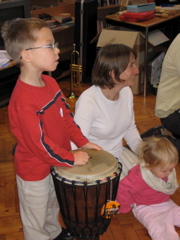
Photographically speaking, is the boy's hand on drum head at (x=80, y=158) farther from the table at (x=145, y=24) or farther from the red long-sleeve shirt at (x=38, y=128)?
the table at (x=145, y=24)

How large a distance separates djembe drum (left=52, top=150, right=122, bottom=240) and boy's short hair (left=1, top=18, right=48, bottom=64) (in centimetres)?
54

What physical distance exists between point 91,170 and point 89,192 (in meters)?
0.10

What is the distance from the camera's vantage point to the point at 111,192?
1607mm

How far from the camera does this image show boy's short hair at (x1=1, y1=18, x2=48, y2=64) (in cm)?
146

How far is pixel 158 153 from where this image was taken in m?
1.91

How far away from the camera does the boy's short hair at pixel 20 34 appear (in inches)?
57.4

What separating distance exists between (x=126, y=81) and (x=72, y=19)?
8.29ft

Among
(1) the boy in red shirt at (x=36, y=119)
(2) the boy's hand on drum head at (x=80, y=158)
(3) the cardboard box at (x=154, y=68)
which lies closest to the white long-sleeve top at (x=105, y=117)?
(1) the boy in red shirt at (x=36, y=119)

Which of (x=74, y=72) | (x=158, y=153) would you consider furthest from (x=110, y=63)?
(x=74, y=72)

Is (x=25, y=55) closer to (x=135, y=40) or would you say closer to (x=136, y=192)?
(x=136, y=192)

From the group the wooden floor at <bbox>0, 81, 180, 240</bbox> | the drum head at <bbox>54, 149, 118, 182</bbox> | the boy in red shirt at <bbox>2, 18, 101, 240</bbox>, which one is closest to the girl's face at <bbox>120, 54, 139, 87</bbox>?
the boy in red shirt at <bbox>2, 18, 101, 240</bbox>

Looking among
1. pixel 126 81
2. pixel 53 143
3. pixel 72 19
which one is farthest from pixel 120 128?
pixel 72 19

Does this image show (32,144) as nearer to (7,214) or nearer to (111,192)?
(111,192)

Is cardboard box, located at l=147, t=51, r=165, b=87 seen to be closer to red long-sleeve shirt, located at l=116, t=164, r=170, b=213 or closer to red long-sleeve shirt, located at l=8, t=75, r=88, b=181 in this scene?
red long-sleeve shirt, located at l=116, t=164, r=170, b=213
